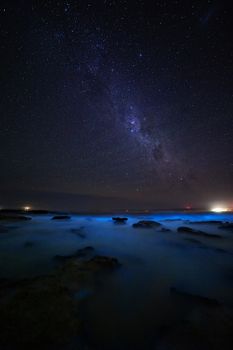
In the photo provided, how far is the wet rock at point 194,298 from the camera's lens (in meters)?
5.04

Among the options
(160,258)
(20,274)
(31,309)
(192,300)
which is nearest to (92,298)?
(31,309)

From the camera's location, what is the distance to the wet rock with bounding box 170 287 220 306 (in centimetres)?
504

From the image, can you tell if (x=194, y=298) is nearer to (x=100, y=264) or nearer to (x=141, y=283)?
(x=141, y=283)

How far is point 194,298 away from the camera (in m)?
5.36

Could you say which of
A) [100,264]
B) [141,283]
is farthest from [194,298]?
[100,264]

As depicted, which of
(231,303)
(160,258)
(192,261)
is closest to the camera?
(231,303)

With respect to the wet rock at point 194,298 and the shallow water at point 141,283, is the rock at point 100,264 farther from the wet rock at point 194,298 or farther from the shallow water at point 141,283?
the wet rock at point 194,298

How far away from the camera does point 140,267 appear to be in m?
8.43

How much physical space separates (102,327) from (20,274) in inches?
181

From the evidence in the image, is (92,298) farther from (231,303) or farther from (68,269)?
(231,303)

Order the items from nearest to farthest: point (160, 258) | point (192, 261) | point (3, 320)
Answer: point (3, 320), point (192, 261), point (160, 258)

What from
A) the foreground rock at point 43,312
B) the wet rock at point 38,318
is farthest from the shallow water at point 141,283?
the wet rock at point 38,318

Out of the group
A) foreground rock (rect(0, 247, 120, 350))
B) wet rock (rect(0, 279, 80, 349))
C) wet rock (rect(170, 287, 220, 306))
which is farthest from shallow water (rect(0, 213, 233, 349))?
wet rock (rect(0, 279, 80, 349))

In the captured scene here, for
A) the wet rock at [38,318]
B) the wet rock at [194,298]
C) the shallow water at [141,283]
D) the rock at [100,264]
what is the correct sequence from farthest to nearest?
the rock at [100,264] < the wet rock at [194,298] < the shallow water at [141,283] < the wet rock at [38,318]
